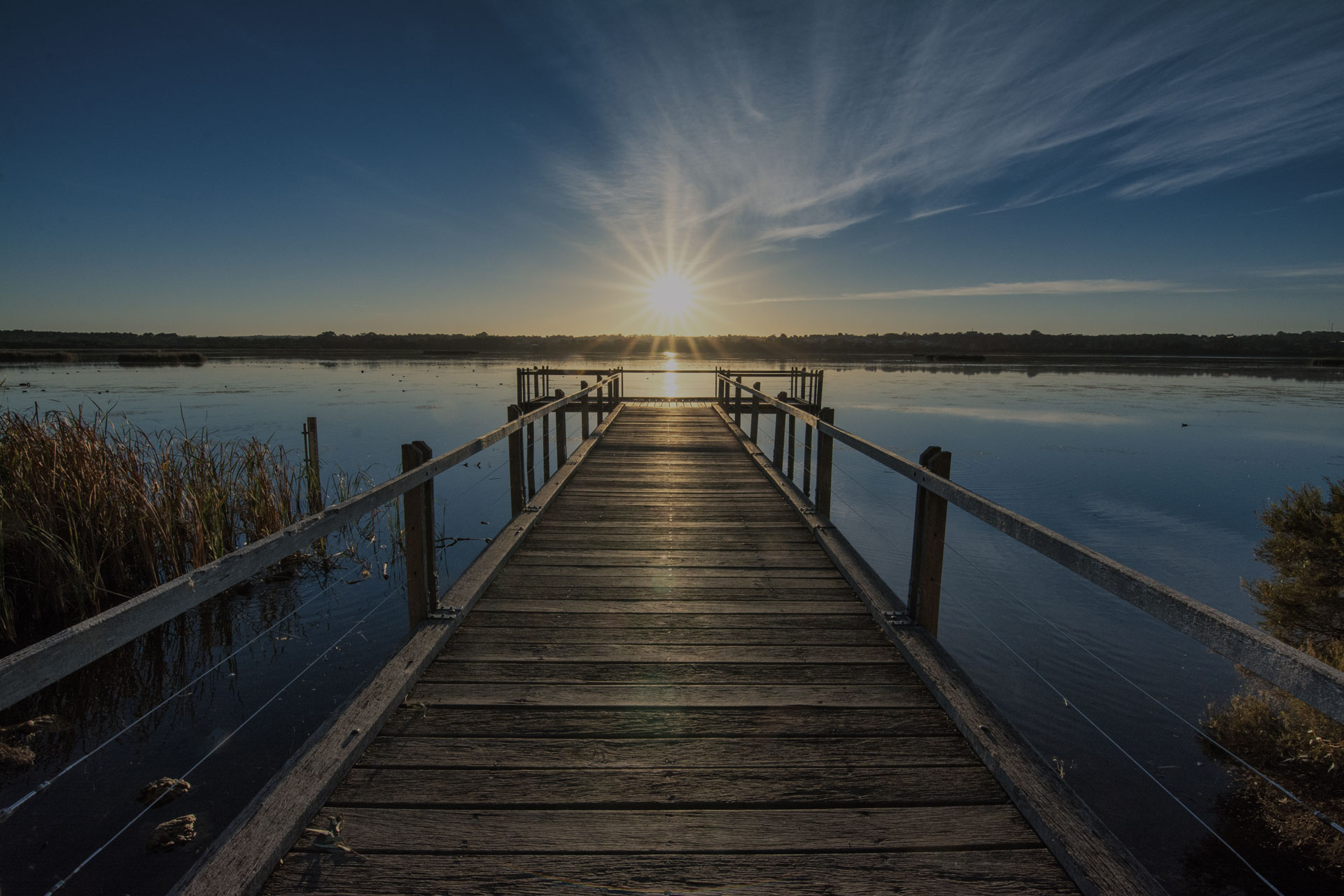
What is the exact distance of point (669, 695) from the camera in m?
2.96

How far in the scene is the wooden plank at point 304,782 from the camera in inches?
71.7

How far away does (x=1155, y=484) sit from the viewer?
1410 centimetres

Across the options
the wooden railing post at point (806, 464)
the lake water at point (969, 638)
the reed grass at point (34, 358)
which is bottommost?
the lake water at point (969, 638)

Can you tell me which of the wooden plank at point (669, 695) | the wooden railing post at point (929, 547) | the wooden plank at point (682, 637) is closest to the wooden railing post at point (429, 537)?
the wooden plank at point (682, 637)

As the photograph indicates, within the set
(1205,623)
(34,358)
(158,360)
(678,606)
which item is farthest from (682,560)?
(34,358)

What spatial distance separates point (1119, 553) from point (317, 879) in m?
11.1

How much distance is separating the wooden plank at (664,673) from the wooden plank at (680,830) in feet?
2.92

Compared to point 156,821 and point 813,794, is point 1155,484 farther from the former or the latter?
point 156,821

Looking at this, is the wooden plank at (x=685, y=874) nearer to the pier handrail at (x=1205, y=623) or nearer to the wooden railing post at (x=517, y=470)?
the pier handrail at (x=1205, y=623)

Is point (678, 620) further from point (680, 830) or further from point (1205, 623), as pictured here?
point (1205, 623)

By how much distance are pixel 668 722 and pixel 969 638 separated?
503cm

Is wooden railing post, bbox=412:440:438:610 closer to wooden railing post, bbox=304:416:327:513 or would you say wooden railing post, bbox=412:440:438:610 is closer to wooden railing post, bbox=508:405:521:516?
wooden railing post, bbox=508:405:521:516

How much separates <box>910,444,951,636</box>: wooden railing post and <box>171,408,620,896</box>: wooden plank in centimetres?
259

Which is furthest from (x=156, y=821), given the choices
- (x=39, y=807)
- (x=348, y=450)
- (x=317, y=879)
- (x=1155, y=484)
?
(x=1155, y=484)
